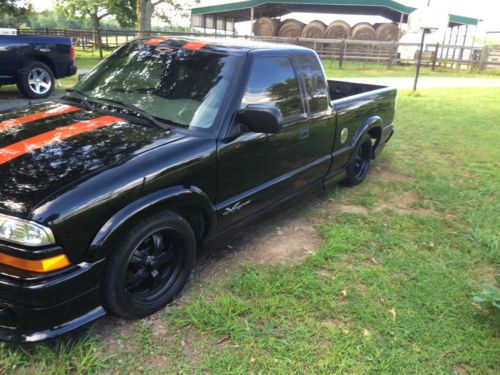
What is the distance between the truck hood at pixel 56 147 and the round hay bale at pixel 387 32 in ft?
91.8

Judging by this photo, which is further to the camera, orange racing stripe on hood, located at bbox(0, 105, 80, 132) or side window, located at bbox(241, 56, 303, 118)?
side window, located at bbox(241, 56, 303, 118)

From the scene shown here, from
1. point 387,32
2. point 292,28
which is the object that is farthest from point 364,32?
point 292,28

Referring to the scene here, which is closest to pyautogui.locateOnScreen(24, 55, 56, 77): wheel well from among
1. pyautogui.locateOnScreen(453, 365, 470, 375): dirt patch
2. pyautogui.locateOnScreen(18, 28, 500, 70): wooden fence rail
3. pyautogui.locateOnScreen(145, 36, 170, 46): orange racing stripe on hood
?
pyautogui.locateOnScreen(145, 36, 170, 46): orange racing stripe on hood

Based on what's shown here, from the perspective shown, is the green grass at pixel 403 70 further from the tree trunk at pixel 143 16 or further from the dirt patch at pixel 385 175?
the dirt patch at pixel 385 175

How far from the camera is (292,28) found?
2822 centimetres

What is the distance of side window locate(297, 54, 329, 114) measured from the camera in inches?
146

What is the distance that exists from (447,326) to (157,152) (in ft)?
7.14


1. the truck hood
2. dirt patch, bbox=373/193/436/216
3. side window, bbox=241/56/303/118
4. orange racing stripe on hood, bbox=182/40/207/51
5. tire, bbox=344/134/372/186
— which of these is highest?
orange racing stripe on hood, bbox=182/40/207/51

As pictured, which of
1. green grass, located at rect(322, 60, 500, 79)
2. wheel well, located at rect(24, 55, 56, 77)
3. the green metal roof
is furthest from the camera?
the green metal roof

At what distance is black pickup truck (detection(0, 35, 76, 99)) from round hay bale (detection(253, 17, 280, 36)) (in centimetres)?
2114

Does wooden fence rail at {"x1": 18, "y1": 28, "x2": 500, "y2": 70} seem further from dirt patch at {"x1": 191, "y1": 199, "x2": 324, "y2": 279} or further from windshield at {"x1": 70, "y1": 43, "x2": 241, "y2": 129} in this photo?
windshield at {"x1": 70, "y1": 43, "x2": 241, "y2": 129}

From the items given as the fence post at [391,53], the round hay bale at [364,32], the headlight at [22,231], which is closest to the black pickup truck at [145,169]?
the headlight at [22,231]

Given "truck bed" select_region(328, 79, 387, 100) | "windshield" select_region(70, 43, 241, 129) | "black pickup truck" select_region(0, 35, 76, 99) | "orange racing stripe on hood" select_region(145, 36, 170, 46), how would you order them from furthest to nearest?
"black pickup truck" select_region(0, 35, 76, 99)
"truck bed" select_region(328, 79, 387, 100)
"orange racing stripe on hood" select_region(145, 36, 170, 46)
"windshield" select_region(70, 43, 241, 129)

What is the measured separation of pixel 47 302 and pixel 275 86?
7.38 feet
